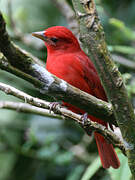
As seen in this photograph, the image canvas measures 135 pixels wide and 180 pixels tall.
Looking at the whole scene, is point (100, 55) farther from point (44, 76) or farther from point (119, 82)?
point (44, 76)

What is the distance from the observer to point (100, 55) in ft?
4.54

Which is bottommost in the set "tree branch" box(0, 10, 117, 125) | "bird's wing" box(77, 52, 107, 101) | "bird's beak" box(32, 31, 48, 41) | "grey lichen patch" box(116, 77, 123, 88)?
"tree branch" box(0, 10, 117, 125)

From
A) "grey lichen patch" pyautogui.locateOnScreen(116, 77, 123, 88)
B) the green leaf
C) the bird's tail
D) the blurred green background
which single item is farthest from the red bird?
"grey lichen patch" pyautogui.locateOnScreen(116, 77, 123, 88)

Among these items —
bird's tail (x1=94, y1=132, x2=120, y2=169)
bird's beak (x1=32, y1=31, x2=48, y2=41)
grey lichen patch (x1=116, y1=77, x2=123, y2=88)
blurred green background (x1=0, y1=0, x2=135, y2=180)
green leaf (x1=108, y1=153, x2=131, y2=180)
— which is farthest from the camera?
blurred green background (x1=0, y1=0, x2=135, y2=180)

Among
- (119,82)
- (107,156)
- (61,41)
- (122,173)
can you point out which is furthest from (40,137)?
(119,82)

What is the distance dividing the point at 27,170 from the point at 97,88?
1.54 metres

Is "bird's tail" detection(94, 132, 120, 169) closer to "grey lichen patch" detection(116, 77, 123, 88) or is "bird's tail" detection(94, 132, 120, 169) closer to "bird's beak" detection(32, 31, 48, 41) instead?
"bird's beak" detection(32, 31, 48, 41)

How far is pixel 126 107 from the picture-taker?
1.47 m

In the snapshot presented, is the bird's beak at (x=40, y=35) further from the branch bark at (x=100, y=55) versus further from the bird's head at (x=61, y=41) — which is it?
the branch bark at (x=100, y=55)

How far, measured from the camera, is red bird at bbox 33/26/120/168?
2.66 meters

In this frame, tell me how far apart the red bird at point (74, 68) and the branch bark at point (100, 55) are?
3.75ft

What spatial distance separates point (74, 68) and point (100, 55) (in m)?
1.35

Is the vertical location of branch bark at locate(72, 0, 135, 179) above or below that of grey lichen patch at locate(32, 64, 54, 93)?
above

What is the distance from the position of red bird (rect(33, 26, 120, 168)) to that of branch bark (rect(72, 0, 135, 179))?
3.75 feet
